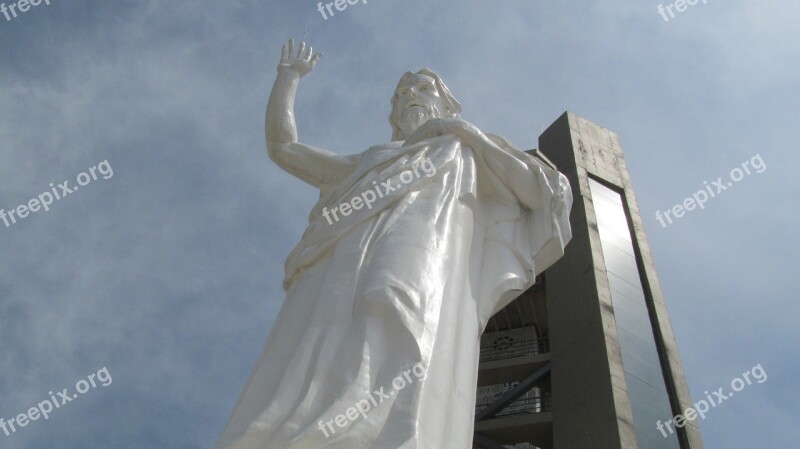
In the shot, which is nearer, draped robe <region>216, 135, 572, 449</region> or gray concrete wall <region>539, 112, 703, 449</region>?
draped robe <region>216, 135, 572, 449</region>

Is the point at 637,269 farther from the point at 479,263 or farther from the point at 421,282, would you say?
the point at 421,282

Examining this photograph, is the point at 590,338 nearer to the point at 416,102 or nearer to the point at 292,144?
the point at 416,102

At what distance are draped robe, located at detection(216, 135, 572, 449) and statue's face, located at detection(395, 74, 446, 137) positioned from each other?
732 mm

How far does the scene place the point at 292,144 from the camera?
5.92 m

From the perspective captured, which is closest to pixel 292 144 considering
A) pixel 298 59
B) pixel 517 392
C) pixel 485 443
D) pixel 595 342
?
pixel 298 59

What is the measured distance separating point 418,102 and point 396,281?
9.51 ft

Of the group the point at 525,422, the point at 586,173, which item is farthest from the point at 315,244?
the point at 586,173

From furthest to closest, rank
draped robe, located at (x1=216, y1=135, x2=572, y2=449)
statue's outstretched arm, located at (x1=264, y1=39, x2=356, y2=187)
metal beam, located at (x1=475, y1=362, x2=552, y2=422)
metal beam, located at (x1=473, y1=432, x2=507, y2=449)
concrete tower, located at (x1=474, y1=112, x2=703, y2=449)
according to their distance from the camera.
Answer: metal beam, located at (x1=475, y1=362, x2=552, y2=422) < metal beam, located at (x1=473, y1=432, x2=507, y2=449) < concrete tower, located at (x1=474, y1=112, x2=703, y2=449) < statue's outstretched arm, located at (x1=264, y1=39, x2=356, y2=187) < draped robe, located at (x1=216, y1=135, x2=572, y2=449)

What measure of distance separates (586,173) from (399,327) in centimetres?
917

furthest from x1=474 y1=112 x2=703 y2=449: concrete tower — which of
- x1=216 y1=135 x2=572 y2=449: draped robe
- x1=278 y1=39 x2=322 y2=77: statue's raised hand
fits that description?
x1=278 y1=39 x2=322 y2=77: statue's raised hand

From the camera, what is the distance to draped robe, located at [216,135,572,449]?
3.15m

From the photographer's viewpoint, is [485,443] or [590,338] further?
[485,443]

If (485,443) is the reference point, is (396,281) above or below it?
below

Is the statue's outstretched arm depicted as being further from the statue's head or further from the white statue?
the statue's head
